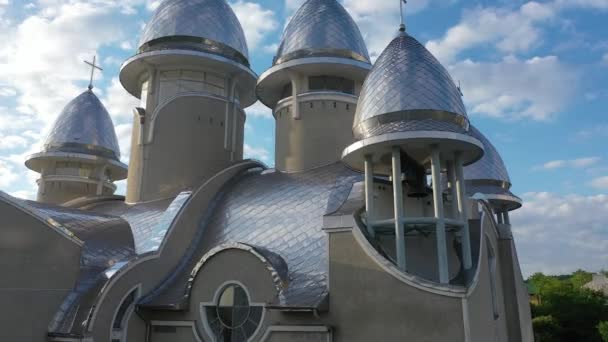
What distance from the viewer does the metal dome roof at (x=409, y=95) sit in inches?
427

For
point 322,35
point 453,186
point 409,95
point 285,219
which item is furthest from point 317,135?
point 453,186

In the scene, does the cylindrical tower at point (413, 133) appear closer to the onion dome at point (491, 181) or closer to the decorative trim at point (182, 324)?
the decorative trim at point (182, 324)

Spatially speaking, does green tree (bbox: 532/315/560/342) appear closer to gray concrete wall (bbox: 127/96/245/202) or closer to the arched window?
the arched window

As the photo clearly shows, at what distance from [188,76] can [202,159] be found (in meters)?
3.29

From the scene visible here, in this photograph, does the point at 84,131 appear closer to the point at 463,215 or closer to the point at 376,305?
the point at 376,305

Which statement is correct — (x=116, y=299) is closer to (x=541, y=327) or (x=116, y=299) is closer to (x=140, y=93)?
(x=140, y=93)

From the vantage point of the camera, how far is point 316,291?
1091 centimetres

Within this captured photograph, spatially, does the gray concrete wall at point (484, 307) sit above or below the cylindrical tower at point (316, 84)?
below

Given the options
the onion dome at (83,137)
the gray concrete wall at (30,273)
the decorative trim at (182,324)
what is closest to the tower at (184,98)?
the gray concrete wall at (30,273)

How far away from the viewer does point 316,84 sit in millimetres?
17172

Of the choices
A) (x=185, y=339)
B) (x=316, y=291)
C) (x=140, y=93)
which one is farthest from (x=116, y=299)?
(x=140, y=93)

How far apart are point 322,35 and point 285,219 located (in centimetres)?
730

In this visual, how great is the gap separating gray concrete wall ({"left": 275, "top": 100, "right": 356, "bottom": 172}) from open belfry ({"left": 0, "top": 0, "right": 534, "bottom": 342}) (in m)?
0.07

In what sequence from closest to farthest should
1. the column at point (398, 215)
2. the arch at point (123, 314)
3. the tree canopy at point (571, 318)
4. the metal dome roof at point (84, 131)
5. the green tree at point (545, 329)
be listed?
the column at point (398, 215) < the arch at point (123, 314) < the metal dome roof at point (84, 131) < the green tree at point (545, 329) < the tree canopy at point (571, 318)
